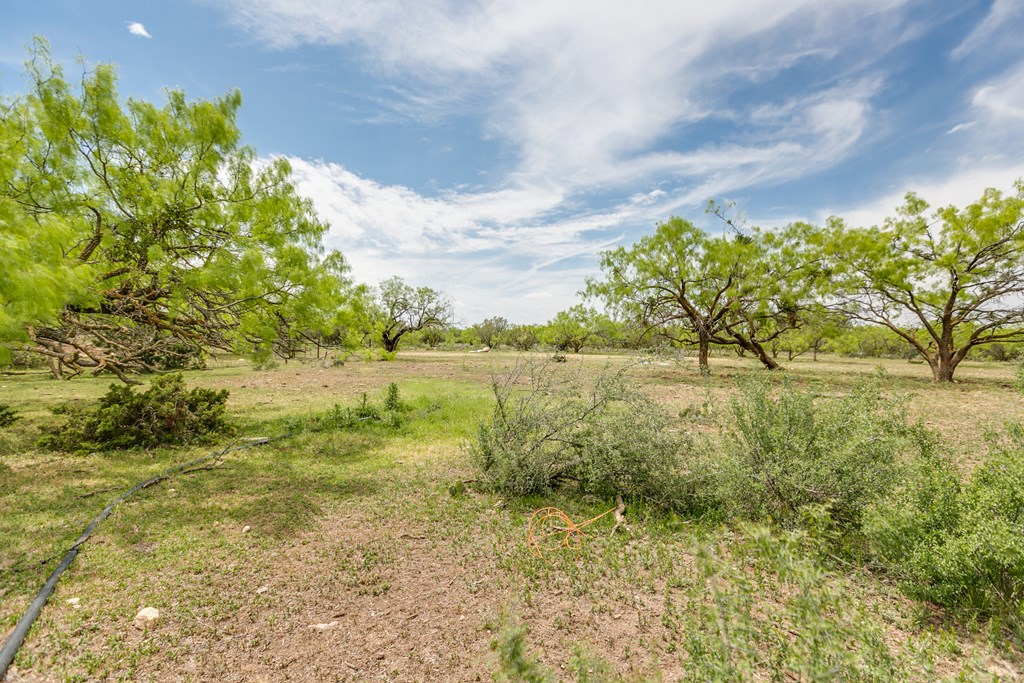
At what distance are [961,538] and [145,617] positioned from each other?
618 centimetres

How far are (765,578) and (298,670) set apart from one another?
377 centimetres

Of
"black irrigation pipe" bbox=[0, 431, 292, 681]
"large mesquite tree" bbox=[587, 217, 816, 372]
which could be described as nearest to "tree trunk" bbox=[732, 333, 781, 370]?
"large mesquite tree" bbox=[587, 217, 816, 372]

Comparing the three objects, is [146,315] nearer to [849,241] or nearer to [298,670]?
[298,670]

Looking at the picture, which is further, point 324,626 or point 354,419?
point 354,419

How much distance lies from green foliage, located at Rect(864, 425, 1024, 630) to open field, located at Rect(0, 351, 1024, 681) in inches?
8.7

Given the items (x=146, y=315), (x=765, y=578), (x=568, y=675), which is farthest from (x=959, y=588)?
(x=146, y=315)

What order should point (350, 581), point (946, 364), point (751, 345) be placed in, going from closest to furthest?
1. point (350, 581)
2. point (946, 364)
3. point (751, 345)

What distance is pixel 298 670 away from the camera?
2.75 m

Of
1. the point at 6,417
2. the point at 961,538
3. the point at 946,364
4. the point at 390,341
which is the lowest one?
the point at 6,417

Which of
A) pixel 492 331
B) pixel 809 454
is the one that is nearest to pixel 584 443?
pixel 809 454

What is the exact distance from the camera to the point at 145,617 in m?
3.21

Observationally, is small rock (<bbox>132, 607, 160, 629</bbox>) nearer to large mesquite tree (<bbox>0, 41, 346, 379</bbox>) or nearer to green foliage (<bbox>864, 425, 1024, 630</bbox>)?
large mesquite tree (<bbox>0, 41, 346, 379</bbox>)

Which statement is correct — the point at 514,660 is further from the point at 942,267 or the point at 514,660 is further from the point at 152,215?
the point at 942,267

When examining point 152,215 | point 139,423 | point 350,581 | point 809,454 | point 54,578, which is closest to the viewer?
point 54,578
